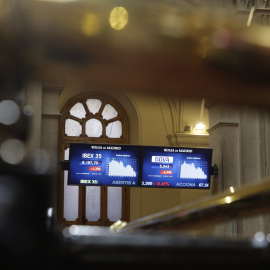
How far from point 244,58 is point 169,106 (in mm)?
15164

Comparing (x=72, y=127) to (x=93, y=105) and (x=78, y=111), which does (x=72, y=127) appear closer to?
(x=78, y=111)

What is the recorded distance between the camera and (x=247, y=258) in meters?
0.37

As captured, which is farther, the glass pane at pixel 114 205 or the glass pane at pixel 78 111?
the glass pane at pixel 78 111

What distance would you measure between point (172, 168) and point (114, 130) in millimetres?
4330

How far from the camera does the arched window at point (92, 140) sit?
47.4ft

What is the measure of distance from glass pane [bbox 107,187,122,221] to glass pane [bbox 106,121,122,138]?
1.44 metres

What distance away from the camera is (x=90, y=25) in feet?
1.20

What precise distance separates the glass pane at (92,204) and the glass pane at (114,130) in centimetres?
154

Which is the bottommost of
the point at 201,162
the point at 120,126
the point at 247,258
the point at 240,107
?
the point at 247,258

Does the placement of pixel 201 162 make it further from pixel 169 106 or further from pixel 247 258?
pixel 247 258

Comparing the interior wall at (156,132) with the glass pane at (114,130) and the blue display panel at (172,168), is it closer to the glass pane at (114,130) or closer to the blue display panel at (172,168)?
the glass pane at (114,130)

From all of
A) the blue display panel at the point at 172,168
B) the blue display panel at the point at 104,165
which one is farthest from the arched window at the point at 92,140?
the blue display panel at the point at 172,168

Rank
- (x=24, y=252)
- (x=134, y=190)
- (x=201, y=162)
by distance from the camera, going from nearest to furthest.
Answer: (x=24, y=252)
(x=201, y=162)
(x=134, y=190)

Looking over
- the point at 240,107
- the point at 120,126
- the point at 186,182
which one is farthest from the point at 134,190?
the point at 240,107
